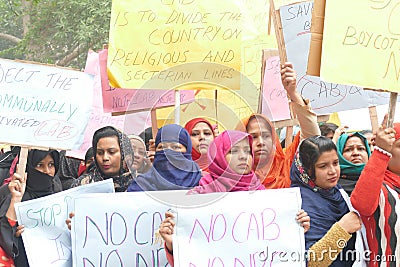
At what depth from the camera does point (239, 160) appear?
12.1ft

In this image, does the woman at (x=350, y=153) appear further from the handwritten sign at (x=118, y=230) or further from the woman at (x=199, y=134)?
the handwritten sign at (x=118, y=230)

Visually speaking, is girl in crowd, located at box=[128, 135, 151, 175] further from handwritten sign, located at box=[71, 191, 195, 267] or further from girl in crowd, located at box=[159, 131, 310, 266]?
girl in crowd, located at box=[159, 131, 310, 266]

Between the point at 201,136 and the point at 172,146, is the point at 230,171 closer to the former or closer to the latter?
the point at 172,146

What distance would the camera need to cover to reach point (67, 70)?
14.4ft

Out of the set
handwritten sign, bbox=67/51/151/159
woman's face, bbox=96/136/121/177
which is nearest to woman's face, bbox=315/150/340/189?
woman's face, bbox=96/136/121/177

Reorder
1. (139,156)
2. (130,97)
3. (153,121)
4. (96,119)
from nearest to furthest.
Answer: (139,156), (153,121), (130,97), (96,119)

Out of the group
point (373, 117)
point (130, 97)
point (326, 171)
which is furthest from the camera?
point (130, 97)

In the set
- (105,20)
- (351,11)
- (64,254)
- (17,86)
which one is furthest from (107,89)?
(105,20)

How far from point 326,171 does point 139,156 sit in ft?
4.08

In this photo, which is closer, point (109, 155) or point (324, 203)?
point (324, 203)

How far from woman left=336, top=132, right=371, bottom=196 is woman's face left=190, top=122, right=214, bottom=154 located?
72cm

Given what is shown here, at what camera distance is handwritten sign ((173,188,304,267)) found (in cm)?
362

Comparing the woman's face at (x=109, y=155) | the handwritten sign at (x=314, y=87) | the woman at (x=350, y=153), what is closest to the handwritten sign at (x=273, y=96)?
the handwritten sign at (x=314, y=87)

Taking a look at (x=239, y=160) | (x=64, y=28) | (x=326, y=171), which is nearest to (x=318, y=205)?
(x=326, y=171)
